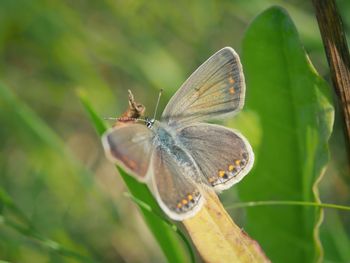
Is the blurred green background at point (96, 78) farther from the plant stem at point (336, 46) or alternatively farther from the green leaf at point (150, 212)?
the plant stem at point (336, 46)

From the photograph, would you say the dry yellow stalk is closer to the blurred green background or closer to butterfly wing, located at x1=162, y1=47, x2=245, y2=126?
butterfly wing, located at x1=162, y1=47, x2=245, y2=126

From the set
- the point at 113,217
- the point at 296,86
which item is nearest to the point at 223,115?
the point at 296,86

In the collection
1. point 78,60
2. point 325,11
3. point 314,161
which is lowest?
point 314,161

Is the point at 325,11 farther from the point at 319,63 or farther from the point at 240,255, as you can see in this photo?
the point at 319,63

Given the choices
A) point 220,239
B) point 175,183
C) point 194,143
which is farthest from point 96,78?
point 220,239

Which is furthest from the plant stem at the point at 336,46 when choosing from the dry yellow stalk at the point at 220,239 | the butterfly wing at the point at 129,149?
the butterfly wing at the point at 129,149

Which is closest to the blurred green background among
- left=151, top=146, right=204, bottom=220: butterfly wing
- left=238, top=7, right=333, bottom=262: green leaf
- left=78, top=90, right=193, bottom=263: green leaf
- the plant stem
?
left=238, top=7, right=333, bottom=262: green leaf
